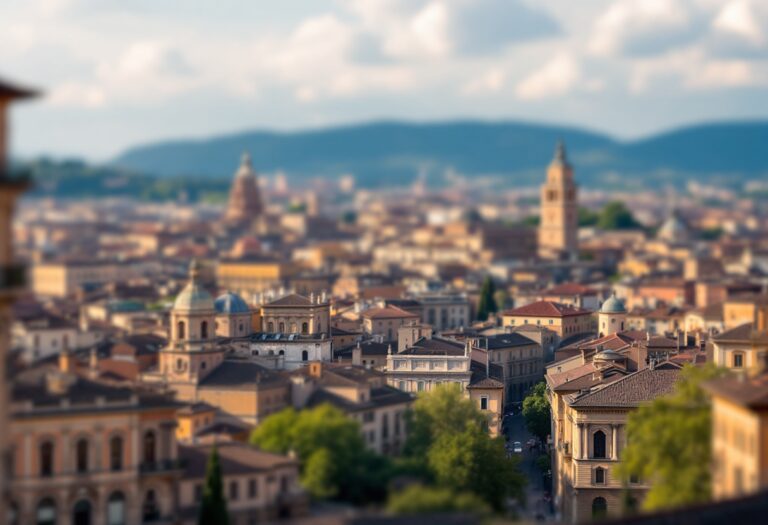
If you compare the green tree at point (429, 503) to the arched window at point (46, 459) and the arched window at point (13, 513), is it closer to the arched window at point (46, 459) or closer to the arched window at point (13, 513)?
the arched window at point (46, 459)

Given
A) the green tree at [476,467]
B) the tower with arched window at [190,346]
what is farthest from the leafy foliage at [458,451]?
the tower with arched window at [190,346]

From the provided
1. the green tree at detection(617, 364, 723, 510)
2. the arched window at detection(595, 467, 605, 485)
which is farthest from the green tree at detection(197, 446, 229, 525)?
the arched window at detection(595, 467, 605, 485)

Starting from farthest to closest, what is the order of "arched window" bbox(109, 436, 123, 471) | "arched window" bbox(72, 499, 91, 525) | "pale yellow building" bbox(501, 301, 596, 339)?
"pale yellow building" bbox(501, 301, 596, 339) < "arched window" bbox(109, 436, 123, 471) < "arched window" bbox(72, 499, 91, 525)

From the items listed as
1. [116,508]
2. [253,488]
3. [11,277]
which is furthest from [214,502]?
[11,277]

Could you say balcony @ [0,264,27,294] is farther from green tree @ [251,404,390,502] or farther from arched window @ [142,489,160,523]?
green tree @ [251,404,390,502]

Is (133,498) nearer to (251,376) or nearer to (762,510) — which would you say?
(251,376)

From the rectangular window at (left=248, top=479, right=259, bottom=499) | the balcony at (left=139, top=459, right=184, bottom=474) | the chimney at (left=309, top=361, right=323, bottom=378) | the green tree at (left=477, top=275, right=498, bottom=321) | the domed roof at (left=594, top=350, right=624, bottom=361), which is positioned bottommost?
the rectangular window at (left=248, top=479, right=259, bottom=499)
